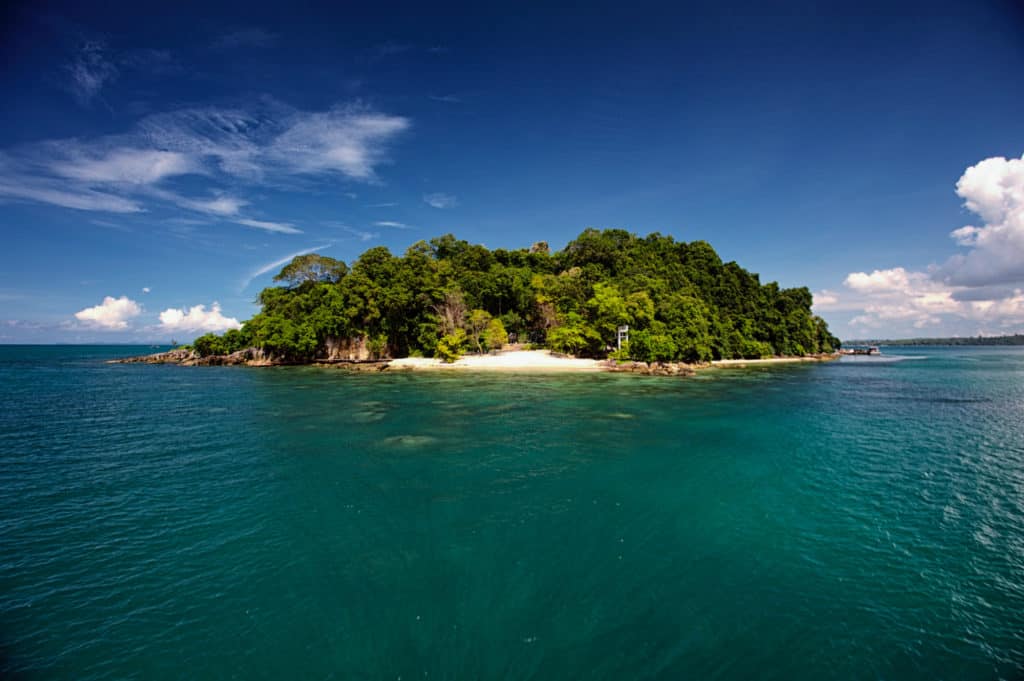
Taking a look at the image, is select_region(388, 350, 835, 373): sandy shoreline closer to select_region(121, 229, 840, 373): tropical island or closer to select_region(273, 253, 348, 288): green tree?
select_region(121, 229, 840, 373): tropical island

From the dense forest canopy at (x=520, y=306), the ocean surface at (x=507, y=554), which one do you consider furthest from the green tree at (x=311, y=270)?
the ocean surface at (x=507, y=554)

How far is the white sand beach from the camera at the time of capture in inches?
2146

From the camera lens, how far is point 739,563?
28.6 feet

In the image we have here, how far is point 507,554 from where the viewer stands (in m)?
8.84

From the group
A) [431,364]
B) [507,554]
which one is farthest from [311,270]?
[507,554]

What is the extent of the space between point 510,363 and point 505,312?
1787cm

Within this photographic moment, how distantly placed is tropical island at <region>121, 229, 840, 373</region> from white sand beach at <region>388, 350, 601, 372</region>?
35.1 inches

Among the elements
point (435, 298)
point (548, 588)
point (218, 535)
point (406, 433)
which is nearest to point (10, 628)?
point (218, 535)

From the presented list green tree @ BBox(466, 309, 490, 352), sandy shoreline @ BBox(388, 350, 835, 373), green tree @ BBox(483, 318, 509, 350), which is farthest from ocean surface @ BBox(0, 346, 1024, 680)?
green tree @ BBox(466, 309, 490, 352)

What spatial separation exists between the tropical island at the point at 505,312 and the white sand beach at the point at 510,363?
0.89 metres

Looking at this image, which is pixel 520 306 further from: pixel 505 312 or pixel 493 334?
pixel 493 334

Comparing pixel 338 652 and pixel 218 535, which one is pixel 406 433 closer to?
pixel 218 535

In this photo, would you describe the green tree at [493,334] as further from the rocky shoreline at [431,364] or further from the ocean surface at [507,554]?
the ocean surface at [507,554]

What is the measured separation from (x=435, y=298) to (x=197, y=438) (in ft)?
146
